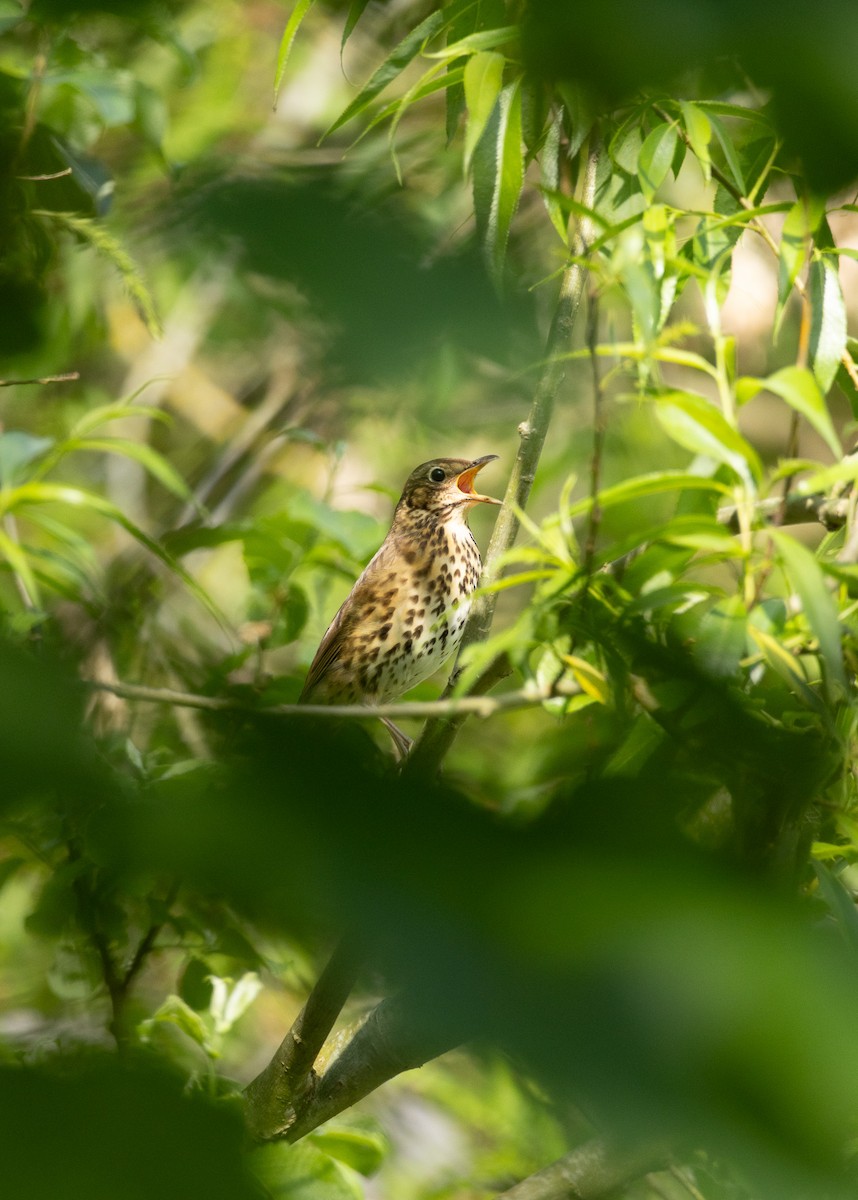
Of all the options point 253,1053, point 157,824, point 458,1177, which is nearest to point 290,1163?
point 157,824

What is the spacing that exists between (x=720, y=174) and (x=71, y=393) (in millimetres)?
2868

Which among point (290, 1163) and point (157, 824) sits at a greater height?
point (157, 824)

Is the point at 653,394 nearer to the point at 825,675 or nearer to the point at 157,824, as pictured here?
the point at 825,675

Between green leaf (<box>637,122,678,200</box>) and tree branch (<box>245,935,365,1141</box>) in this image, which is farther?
tree branch (<box>245,935,365,1141</box>)

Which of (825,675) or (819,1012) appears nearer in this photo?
(819,1012)

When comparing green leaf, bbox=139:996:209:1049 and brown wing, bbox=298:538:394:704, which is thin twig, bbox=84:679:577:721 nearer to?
green leaf, bbox=139:996:209:1049

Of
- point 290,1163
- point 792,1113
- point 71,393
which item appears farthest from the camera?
point 71,393

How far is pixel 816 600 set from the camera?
93 centimetres

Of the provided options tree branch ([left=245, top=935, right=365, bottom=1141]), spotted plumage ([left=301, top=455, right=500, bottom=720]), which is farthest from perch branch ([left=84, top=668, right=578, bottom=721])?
spotted plumage ([left=301, top=455, right=500, bottom=720])

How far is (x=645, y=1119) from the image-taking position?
12.6 inches

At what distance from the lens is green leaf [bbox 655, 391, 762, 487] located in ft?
3.47

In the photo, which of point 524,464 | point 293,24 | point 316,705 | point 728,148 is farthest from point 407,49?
point 316,705

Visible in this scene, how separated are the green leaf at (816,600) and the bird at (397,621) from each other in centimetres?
259

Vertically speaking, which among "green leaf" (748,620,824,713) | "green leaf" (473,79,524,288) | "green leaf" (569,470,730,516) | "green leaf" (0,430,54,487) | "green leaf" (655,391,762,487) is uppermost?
"green leaf" (473,79,524,288)
